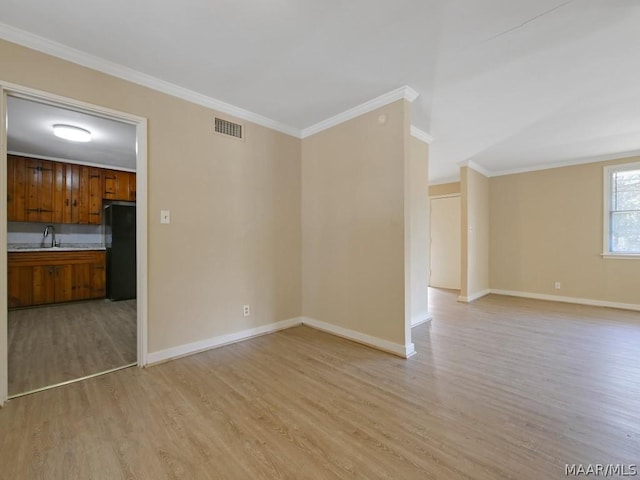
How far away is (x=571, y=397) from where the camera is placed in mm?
1962

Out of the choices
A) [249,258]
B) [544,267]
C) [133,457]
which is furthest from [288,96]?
[544,267]

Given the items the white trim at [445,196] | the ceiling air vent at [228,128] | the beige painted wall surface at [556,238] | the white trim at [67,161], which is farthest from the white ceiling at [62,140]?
the beige painted wall surface at [556,238]

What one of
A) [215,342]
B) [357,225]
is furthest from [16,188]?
[357,225]

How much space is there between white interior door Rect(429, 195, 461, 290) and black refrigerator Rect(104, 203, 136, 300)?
6425mm

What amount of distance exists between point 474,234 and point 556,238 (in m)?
1.48

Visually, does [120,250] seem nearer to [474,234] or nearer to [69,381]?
[69,381]

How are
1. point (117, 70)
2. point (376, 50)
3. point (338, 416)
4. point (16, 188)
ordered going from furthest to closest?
point (16, 188)
point (117, 70)
point (376, 50)
point (338, 416)

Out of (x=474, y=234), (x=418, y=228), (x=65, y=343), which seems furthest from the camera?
(x=474, y=234)

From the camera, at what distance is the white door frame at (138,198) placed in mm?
1882

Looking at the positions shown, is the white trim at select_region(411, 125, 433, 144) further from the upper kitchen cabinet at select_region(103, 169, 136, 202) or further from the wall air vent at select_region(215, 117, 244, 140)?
the upper kitchen cabinet at select_region(103, 169, 136, 202)

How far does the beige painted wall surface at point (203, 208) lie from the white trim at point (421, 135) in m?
1.61

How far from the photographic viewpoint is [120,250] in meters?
5.08

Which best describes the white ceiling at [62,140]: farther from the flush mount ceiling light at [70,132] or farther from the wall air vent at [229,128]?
the wall air vent at [229,128]

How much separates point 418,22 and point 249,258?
104 inches
